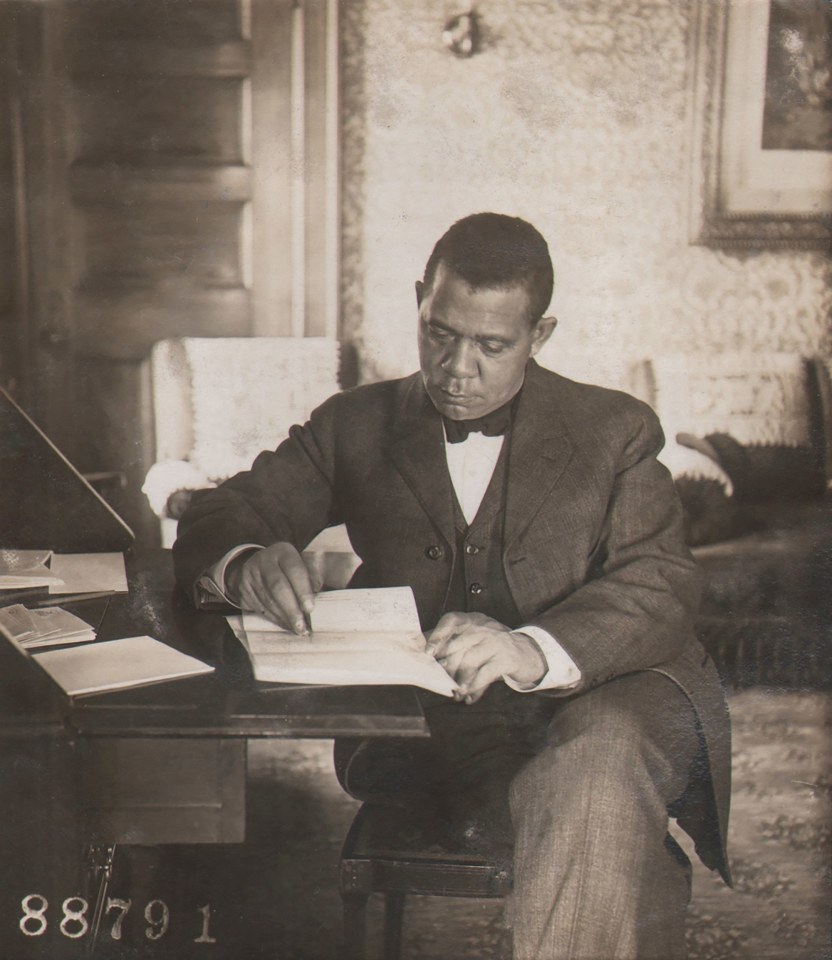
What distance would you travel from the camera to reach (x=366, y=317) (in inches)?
88.0

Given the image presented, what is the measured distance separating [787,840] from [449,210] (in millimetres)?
1514

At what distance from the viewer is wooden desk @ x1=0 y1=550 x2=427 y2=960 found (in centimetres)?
141

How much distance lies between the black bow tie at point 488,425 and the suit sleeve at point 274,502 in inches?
11.1

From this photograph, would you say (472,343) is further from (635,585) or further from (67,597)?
(67,597)

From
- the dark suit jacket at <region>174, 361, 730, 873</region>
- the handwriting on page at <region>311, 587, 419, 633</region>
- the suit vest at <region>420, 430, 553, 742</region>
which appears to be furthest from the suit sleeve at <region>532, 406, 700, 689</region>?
the handwriting on page at <region>311, 587, 419, 633</region>

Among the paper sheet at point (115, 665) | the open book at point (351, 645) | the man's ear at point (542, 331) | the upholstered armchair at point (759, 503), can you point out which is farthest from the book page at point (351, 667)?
the upholstered armchair at point (759, 503)

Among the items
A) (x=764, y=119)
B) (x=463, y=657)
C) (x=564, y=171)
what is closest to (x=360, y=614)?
(x=463, y=657)

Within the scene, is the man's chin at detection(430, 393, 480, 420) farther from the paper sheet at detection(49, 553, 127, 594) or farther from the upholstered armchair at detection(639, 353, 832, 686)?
the paper sheet at detection(49, 553, 127, 594)

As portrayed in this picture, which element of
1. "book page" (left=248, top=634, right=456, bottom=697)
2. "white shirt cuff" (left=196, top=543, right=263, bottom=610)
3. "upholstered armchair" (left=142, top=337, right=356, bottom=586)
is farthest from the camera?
"upholstered armchair" (left=142, top=337, right=356, bottom=586)

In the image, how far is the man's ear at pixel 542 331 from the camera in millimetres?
2012

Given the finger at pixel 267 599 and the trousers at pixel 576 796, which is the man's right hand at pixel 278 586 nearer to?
the finger at pixel 267 599

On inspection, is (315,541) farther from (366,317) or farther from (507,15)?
(507,15)

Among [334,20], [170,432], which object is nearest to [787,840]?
[170,432]

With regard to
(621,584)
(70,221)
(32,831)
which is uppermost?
(70,221)
